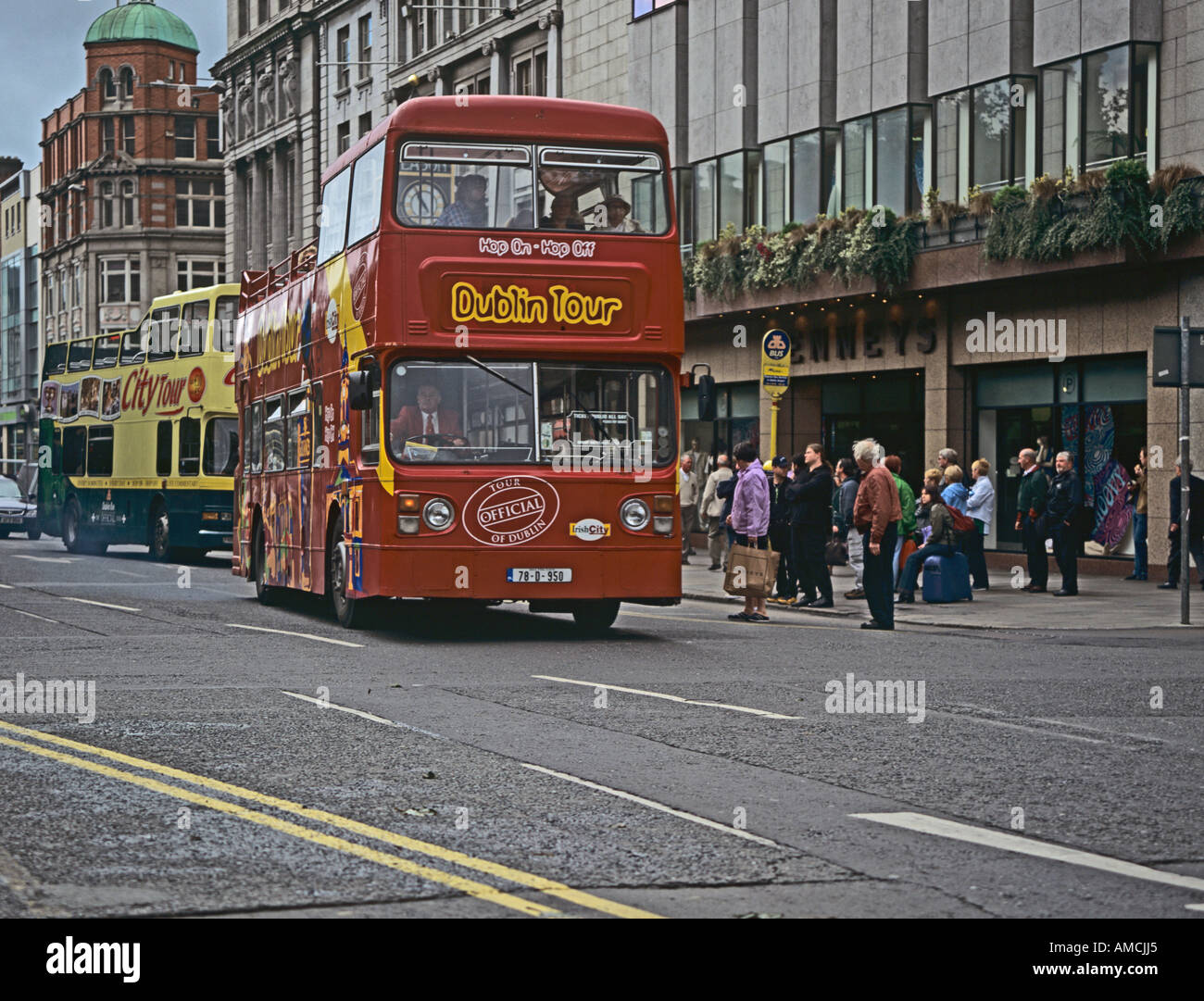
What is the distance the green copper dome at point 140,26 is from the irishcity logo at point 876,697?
300 ft

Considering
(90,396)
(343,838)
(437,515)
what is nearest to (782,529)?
(437,515)

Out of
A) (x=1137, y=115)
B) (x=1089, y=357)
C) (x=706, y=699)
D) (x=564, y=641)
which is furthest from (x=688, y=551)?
(x=706, y=699)

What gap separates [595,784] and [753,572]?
11202 mm

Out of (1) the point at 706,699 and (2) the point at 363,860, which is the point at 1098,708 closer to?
(1) the point at 706,699

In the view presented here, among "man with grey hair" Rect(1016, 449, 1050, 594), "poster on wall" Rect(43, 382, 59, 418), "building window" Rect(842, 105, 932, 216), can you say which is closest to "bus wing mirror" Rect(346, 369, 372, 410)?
"man with grey hair" Rect(1016, 449, 1050, 594)

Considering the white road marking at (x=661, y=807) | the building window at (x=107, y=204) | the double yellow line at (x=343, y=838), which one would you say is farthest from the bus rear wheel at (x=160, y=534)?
the building window at (x=107, y=204)

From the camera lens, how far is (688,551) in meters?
32.6

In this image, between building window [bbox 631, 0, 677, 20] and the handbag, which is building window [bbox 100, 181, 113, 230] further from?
the handbag

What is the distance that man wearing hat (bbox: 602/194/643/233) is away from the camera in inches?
634

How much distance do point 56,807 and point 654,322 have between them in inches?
380

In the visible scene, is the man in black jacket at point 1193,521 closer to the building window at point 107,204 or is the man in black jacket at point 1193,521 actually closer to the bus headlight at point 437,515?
the bus headlight at point 437,515

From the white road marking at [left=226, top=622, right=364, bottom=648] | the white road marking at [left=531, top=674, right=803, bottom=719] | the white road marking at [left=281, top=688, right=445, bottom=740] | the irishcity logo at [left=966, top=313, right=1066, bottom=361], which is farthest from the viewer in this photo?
the irishcity logo at [left=966, top=313, right=1066, bottom=361]

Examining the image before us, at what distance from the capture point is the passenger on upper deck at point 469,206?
52.0ft

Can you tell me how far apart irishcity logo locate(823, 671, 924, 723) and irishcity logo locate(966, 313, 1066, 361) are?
1497cm
